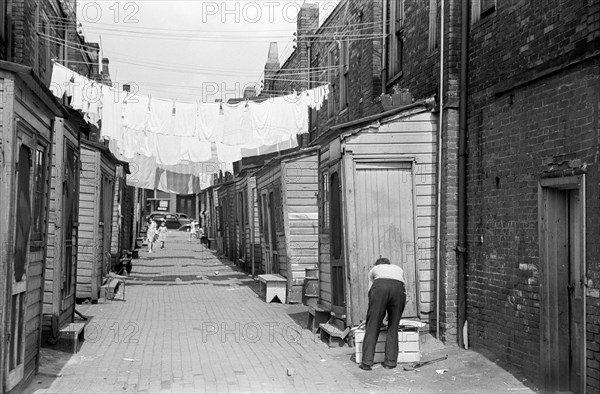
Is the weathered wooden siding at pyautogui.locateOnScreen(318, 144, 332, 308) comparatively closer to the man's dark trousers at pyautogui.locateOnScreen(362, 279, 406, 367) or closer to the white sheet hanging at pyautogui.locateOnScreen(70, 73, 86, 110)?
the man's dark trousers at pyautogui.locateOnScreen(362, 279, 406, 367)

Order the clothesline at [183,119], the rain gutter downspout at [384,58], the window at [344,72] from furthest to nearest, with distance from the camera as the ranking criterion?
the window at [344,72], the clothesline at [183,119], the rain gutter downspout at [384,58]

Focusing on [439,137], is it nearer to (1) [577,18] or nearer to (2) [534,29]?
(2) [534,29]

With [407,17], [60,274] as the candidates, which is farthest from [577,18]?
[60,274]

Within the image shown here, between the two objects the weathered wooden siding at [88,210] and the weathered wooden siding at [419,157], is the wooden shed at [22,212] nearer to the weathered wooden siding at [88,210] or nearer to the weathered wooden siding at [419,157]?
the weathered wooden siding at [419,157]

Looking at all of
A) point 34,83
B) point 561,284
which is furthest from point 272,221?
point 34,83

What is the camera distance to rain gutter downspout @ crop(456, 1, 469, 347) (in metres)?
11.1

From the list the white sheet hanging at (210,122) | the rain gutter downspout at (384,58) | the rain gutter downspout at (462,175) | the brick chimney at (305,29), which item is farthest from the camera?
the brick chimney at (305,29)

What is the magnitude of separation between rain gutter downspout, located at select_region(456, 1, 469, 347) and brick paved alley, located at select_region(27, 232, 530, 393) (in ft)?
2.61

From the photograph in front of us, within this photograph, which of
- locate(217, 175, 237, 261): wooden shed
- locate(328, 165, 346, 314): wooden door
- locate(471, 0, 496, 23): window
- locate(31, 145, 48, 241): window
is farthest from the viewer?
locate(217, 175, 237, 261): wooden shed

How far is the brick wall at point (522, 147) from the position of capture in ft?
25.3

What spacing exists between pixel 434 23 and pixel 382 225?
3254 millimetres

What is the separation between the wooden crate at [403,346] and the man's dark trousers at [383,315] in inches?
5.7

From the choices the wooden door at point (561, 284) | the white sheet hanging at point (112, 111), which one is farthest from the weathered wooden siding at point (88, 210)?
the wooden door at point (561, 284)

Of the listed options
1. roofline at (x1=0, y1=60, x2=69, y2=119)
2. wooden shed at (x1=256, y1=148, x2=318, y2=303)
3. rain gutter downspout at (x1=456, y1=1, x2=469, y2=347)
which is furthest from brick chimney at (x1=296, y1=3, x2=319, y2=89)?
roofline at (x1=0, y1=60, x2=69, y2=119)
